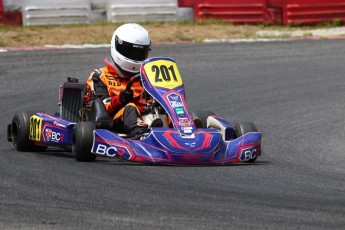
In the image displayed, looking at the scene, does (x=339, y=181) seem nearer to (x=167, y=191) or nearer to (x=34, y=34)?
Result: (x=167, y=191)

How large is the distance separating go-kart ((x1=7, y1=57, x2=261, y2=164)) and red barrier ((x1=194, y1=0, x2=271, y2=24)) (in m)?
7.55

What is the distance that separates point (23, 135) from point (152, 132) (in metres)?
1.44

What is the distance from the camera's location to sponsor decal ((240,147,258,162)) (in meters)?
7.54

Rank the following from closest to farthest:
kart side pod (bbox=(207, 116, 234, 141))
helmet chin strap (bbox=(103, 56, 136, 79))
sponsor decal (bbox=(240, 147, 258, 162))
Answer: sponsor decal (bbox=(240, 147, 258, 162)) → kart side pod (bbox=(207, 116, 234, 141)) → helmet chin strap (bbox=(103, 56, 136, 79))

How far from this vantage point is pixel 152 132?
7273mm

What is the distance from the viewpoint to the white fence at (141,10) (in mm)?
15461

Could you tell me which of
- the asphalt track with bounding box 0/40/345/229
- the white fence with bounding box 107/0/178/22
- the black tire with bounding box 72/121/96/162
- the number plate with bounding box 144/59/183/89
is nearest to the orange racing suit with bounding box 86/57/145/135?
the number plate with bounding box 144/59/183/89

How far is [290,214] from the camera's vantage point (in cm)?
534

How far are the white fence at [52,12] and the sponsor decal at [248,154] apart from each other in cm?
790

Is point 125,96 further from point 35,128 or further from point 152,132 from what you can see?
point 35,128

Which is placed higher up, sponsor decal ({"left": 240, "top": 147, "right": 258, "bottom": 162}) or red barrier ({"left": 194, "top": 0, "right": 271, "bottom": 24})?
sponsor decal ({"left": 240, "top": 147, "right": 258, "bottom": 162})

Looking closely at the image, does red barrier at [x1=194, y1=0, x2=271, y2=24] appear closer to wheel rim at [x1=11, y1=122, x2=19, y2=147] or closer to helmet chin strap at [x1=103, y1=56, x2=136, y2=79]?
helmet chin strap at [x1=103, y1=56, x2=136, y2=79]

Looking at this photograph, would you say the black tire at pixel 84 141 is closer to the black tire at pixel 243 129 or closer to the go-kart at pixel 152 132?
the go-kart at pixel 152 132

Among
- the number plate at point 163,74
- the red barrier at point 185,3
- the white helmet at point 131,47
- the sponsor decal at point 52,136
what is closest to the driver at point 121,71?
the white helmet at point 131,47
